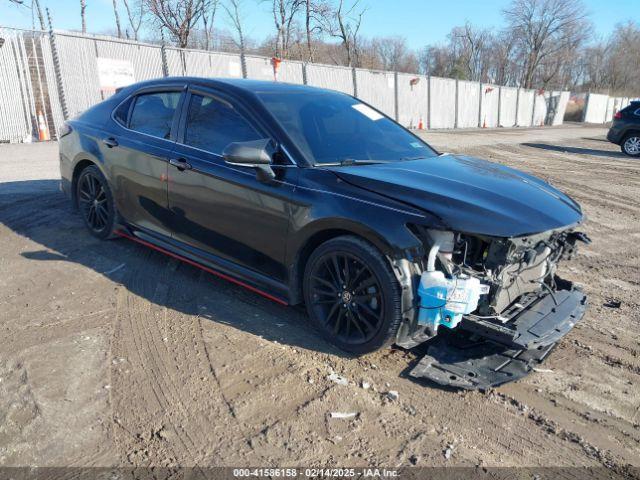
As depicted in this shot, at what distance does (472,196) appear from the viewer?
319 centimetres

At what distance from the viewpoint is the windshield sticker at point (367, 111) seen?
4531mm

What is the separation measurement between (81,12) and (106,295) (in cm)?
3450

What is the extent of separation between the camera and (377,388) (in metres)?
3.08

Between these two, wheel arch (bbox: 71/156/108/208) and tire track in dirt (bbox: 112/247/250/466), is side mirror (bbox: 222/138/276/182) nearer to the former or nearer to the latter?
tire track in dirt (bbox: 112/247/250/466)

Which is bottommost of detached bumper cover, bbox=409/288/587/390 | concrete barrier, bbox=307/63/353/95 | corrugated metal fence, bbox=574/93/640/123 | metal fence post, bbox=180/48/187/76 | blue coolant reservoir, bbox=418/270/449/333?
corrugated metal fence, bbox=574/93/640/123

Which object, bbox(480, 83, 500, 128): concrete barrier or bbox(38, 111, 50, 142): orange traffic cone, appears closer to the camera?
bbox(38, 111, 50, 142): orange traffic cone

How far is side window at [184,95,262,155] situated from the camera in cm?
388

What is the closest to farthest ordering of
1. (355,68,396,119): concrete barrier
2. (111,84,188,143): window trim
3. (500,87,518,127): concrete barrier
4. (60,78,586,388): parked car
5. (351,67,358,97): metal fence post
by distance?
(60,78,586,388): parked car < (111,84,188,143): window trim < (351,67,358,97): metal fence post < (355,68,396,119): concrete barrier < (500,87,518,127): concrete barrier

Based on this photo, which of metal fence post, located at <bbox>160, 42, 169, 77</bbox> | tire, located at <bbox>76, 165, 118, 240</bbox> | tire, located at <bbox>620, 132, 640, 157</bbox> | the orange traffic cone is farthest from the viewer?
metal fence post, located at <bbox>160, 42, 169, 77</bbox>

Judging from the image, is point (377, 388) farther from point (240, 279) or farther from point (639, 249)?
point (639, 249)

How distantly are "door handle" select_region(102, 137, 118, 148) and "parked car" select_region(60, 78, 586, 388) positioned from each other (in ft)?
0.11

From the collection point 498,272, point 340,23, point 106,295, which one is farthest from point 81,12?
point 498,272

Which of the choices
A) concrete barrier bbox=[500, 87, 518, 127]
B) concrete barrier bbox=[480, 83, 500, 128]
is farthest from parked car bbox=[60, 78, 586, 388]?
concrete barrier bbox=[500, 87, 518, 127]

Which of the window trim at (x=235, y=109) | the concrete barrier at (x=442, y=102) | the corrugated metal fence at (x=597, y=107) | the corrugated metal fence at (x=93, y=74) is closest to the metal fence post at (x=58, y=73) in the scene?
the corrugated metal fence at (x=93, y=74)
